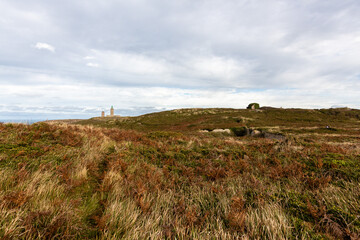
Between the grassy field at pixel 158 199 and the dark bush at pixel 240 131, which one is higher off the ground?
the grassy field at pixel 158 199

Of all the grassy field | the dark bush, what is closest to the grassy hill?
the dark bush

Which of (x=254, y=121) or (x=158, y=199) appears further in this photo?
(x=254, y=121)

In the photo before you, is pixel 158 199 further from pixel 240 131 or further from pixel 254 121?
pixel 254 121

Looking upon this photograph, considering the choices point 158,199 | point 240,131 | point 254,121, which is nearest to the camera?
point 158,199

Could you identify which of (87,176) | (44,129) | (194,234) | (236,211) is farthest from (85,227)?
(44,129)

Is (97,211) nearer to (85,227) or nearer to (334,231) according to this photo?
(85,227)

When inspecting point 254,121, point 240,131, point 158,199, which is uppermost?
point 158,199

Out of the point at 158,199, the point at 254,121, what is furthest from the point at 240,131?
the point at 158,199

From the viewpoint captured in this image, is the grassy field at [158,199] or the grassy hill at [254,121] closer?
the grassy field at [158,199]

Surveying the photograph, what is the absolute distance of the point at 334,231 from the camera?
2717 millimetres

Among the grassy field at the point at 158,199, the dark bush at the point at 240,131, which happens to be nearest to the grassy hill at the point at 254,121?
the dark bush at the point at 240,131

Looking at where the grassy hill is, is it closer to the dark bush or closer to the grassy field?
the dark bush

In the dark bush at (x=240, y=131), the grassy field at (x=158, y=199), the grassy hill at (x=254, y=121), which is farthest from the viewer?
the grassy hill at (x=254, y=121)

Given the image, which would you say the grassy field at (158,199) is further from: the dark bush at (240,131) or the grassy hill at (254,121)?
the grassy hill at (254,121)
